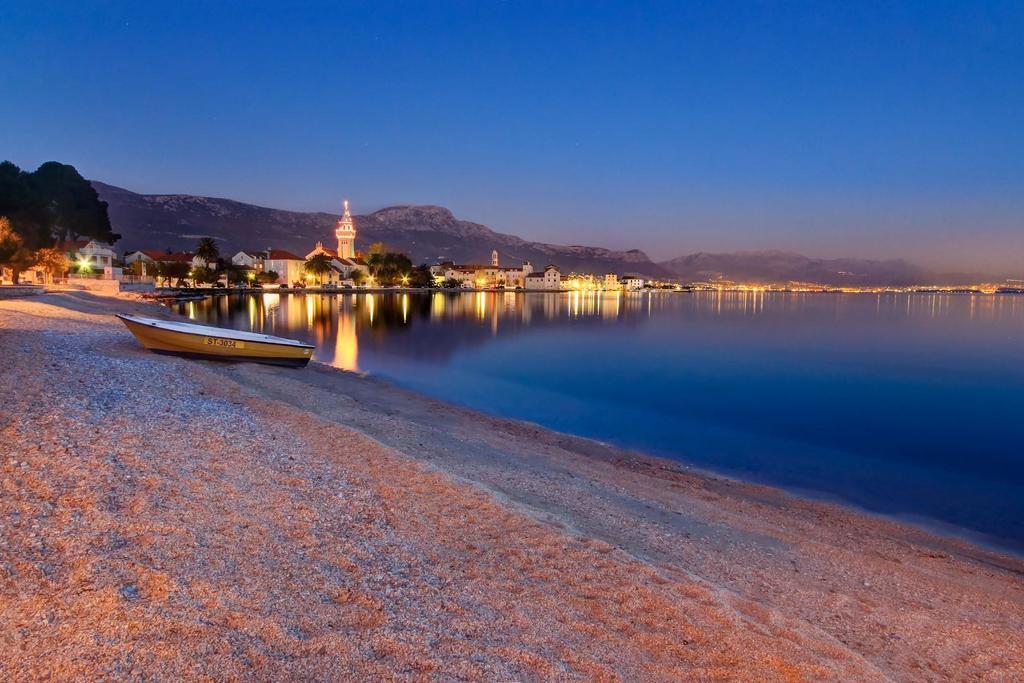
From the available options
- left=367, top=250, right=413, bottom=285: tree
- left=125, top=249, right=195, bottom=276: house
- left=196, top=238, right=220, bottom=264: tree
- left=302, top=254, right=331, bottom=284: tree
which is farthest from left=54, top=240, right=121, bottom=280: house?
left=367, top=250, right=413, bottom=285: tree

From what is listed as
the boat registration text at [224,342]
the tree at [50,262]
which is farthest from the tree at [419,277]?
the boat registration text at [224,342]

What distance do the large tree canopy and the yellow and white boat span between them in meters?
41.8

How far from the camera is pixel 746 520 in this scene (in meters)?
8.53

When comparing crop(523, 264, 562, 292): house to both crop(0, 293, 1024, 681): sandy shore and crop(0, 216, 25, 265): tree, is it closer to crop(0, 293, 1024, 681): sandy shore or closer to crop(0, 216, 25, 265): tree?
crop(0, 216, 25, 265): tree

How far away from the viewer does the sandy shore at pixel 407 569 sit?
3.78 meters

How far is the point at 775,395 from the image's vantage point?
77.5ft

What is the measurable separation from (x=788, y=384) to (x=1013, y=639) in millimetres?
22051

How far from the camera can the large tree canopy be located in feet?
160

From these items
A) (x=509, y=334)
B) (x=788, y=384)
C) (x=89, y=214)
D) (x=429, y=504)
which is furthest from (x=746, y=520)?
(x=89, y=214)

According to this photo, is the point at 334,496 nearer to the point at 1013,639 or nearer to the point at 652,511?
the point at 652,511

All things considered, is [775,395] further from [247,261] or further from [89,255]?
[247,261]

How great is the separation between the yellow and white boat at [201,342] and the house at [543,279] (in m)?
168

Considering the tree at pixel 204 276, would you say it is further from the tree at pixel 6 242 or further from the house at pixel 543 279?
the house at pixel 543 279

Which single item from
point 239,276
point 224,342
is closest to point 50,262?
point 224,342
